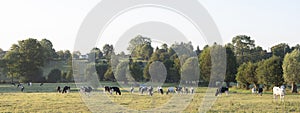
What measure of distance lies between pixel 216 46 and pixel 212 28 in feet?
95.4

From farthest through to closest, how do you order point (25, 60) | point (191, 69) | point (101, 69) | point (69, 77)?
1. point (69, 77)
2. point (101, 69)
3. point (25, 60)
4. point (191, 69)

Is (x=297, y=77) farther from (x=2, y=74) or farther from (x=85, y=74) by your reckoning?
(x=2, y=74)

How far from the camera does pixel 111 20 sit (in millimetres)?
38906

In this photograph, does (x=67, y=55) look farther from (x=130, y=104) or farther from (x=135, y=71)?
(x=130, y=104)

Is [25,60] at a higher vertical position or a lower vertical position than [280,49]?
lower

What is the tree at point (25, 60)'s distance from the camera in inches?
2991

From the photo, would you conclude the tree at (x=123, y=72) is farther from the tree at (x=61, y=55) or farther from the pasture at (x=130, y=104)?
the tree at (x=61, y=55)

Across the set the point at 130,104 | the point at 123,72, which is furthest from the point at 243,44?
the point at 130,104

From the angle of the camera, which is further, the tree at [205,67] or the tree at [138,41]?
the tree at [138,41]

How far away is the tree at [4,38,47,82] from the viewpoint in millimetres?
75969

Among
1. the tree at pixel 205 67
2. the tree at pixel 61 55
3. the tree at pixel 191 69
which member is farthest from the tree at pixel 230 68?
the tree at pixel 61 55

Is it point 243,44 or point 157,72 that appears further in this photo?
point 243,44

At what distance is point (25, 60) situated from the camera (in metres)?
77.5

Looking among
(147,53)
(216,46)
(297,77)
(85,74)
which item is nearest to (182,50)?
(147,53)
